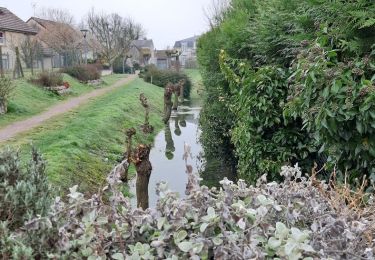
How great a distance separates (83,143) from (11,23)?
98.3ft

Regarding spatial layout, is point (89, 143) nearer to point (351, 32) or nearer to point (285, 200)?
point (351, 32)

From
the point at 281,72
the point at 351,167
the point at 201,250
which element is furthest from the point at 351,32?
the point at 201,250

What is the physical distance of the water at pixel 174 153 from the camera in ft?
33.3

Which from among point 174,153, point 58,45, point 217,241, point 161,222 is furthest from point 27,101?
point 58,45

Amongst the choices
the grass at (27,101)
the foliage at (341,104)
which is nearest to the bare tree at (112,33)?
the grass at (27,101)

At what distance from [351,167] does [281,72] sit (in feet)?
6.94

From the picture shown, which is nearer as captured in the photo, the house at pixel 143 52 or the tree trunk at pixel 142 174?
the tree trunk at pixel 142 174

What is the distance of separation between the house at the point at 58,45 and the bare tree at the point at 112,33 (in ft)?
14.6

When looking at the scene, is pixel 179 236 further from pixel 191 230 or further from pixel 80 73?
pixel 80 73

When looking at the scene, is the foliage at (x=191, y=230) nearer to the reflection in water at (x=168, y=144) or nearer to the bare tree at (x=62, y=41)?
the reflection in water at (x=168, y=144)

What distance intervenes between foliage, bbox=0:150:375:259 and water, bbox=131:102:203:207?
3.99 metres

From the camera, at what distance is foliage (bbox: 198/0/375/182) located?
392 cm

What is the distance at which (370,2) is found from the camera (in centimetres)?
400

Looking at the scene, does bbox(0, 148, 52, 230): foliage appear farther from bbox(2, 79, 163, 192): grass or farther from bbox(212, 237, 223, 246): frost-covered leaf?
bbox(2, 79, 163, 192): grass
